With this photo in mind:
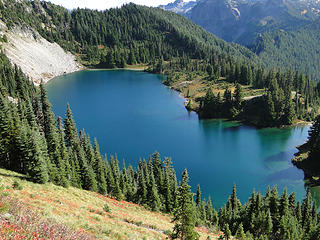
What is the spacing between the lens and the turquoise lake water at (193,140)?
3034 inches

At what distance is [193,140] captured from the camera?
336ft

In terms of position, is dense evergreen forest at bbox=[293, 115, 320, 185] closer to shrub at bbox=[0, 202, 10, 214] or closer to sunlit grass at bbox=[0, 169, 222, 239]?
sunlit grass at bbox=[0, 169, 222, 239]

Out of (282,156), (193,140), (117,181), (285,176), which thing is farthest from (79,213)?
(282,156)

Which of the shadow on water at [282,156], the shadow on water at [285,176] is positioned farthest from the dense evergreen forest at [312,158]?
the shadow on water at [285,176]

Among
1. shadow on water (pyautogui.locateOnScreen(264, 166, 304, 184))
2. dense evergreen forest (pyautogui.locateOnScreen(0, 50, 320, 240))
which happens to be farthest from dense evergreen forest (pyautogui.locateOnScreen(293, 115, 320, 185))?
dense evergreen forest (pyautogui.locateOnScreen(0, 50, 320, 240))

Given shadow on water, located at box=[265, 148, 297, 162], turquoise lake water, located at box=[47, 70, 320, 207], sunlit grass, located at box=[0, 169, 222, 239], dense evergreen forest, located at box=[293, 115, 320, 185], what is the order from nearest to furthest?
sunlit grass, located at box=[0, 169, 222, 239], turquoise lake water, located at box=[47, 70, 320, 207], dense evergreen forest, located at box=[293, 115, 320, 185], shadow on water, located at box=[265, 148, 297, 162]

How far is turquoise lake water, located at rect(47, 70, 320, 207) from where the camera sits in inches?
3034

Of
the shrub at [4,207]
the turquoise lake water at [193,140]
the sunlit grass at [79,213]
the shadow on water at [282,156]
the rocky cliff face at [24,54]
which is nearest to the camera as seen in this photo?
the shrub at [4,207]

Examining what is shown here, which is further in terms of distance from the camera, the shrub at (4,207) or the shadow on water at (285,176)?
the shadow on water at (285,176)

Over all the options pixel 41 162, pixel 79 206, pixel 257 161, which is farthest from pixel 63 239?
pixel 257 161

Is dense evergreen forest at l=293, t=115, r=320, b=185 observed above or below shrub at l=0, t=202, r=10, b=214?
below

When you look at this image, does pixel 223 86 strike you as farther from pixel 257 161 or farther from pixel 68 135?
pixel 68 135

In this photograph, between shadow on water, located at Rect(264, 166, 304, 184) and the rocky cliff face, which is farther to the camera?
the rocky cliff face

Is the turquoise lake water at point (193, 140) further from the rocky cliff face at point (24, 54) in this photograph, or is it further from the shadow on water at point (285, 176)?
the rocky cliff face at point (24, 54)
